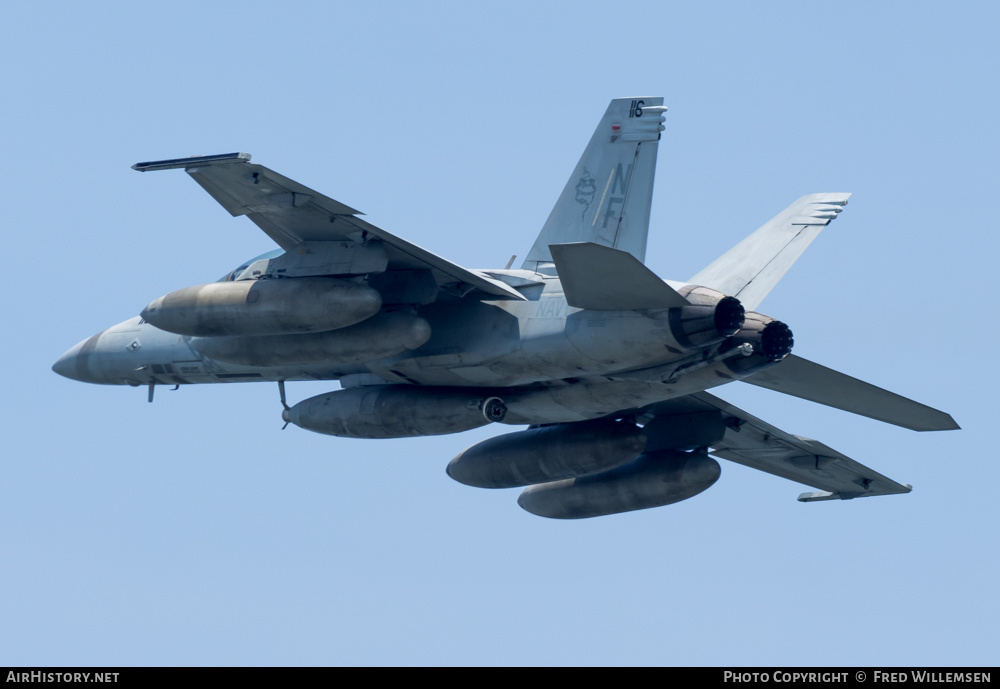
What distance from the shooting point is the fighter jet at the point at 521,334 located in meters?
23.4

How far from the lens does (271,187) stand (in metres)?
23.7

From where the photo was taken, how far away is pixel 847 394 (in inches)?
1022

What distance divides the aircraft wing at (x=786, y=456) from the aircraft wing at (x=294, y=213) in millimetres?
6185

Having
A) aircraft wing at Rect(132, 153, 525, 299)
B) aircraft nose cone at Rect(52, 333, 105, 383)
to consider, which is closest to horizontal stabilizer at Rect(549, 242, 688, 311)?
aircraft wing at Rect(132, 153, 525, 299)

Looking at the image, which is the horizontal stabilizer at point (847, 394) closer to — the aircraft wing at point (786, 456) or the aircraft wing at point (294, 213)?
the aircraft wing at point (786, 456)

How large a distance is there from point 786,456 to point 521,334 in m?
9.14

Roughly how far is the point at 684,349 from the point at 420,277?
4.52 m

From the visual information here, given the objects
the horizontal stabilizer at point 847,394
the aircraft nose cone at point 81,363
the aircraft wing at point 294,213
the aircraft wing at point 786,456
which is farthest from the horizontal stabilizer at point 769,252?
the aircraft nose cone at point 81,363

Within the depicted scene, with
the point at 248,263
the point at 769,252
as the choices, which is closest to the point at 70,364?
the point at 248,263

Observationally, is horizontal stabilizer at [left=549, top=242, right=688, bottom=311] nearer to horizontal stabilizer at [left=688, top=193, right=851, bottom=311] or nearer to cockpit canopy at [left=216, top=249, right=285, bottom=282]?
horizontal stabilizer at [left=688, top=193, right=851, bottom=311]

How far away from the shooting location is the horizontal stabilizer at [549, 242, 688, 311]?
21938mm

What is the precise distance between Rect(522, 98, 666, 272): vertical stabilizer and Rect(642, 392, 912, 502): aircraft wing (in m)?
4.43
